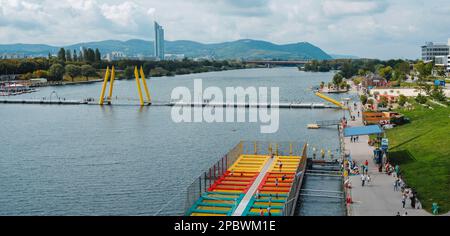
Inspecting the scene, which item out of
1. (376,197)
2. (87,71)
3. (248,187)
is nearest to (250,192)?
(248,187)

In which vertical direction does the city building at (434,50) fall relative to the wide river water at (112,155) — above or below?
above

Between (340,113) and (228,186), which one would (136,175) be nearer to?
(228,186)

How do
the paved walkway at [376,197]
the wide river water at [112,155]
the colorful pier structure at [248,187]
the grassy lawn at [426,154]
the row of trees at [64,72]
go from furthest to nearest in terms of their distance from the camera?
the row of trees at [64,72] → the wide river water at [112,155] → the grassy lawn at [426,154] → the colorful pier structure at [248,187] → the paved walkway at [376,197]

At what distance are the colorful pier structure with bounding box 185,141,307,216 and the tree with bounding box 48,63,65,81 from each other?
103 metres

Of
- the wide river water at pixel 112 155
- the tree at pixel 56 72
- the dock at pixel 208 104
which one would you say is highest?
the tree at pixel 56 72

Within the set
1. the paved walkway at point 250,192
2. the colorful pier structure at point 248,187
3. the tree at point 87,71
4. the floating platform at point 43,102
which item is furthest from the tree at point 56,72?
the paved walkway at point 250,192

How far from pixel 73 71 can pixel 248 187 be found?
116033 mm

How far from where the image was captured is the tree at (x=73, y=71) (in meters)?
132

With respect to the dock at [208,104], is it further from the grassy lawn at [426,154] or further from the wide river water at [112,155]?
the grassy lawn at [426,154]

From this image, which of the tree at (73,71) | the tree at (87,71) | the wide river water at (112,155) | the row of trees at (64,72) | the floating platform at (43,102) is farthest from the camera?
the tree at (87,71)

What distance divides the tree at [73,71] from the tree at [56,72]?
5.50 feet

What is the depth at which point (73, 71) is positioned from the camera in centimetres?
13288

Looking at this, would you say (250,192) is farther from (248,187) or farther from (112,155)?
(112,155)

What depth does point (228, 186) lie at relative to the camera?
1011 inches
